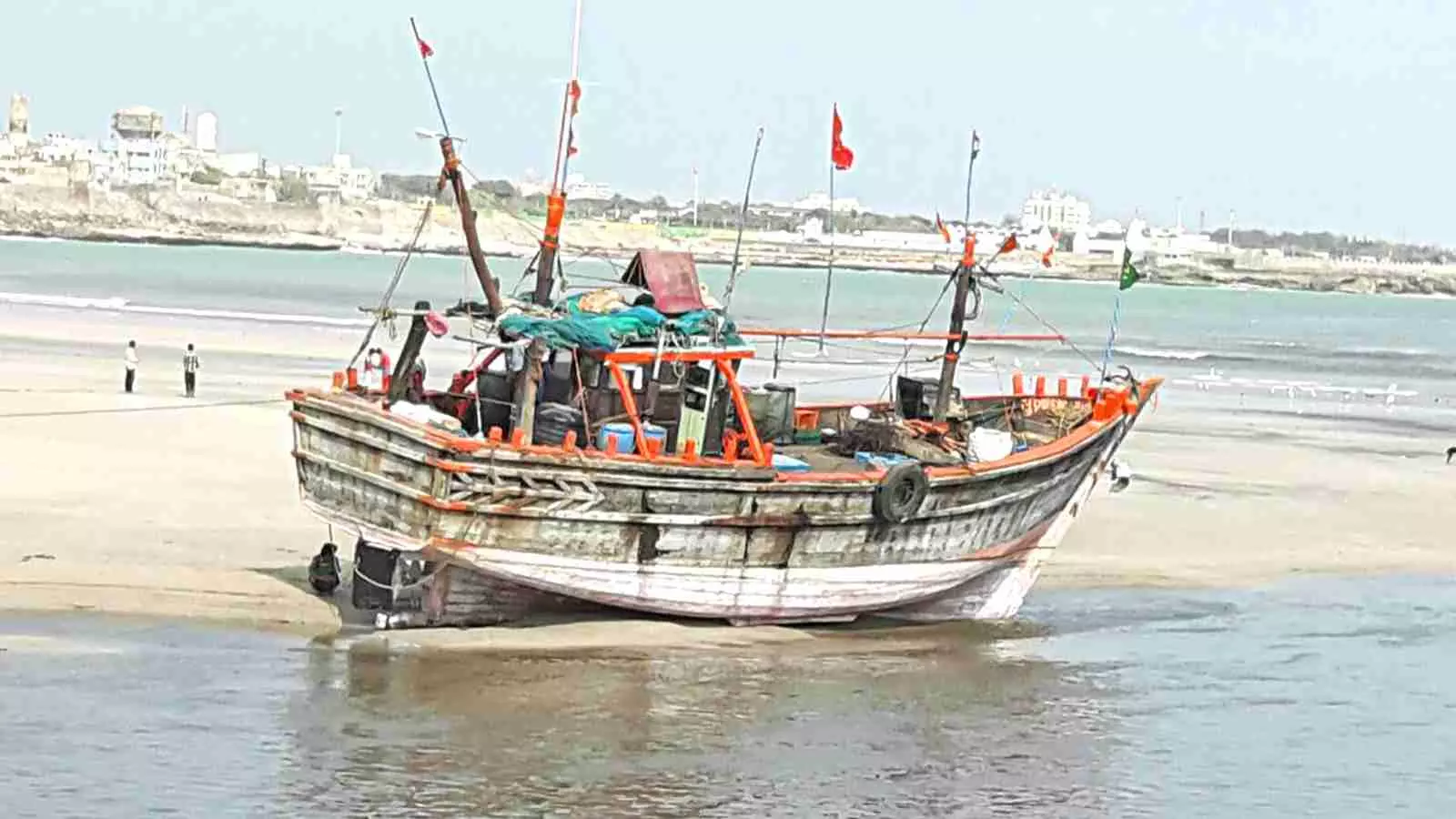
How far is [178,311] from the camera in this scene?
61031 mm

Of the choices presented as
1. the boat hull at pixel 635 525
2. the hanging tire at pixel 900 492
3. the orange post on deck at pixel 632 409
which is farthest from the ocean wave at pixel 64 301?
the hanging tire at pixel 900 492

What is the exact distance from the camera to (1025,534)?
58.3ft

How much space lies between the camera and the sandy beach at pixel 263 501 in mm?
16781

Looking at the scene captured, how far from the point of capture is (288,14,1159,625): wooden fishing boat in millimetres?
14695

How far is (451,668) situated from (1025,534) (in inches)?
214

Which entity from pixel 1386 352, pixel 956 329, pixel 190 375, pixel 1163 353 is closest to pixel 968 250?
pixel 956 329

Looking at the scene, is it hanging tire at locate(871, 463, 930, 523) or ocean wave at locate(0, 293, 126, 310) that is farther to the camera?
ocean wave at locate(0, 293, 126, 310)

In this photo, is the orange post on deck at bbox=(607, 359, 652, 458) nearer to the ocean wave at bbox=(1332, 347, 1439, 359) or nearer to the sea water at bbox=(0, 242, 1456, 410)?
the sea water at bbox=(0, 242, 1456, 410)

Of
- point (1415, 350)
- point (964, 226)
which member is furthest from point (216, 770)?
point (1415, 350)

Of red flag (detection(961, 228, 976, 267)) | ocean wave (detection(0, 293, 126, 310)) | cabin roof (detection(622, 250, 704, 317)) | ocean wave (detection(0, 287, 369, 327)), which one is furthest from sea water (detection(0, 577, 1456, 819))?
ocean wave (detection(0, 293, 126, 310))

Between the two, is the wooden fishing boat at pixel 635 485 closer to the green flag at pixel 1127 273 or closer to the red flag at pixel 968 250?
the red flag at pixel 968 250

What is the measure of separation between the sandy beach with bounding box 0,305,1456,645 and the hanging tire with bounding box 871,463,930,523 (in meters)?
1.82

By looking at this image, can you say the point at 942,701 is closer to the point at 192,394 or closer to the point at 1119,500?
the point at 1119,500

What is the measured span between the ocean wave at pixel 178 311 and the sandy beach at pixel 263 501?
65.6 ft
